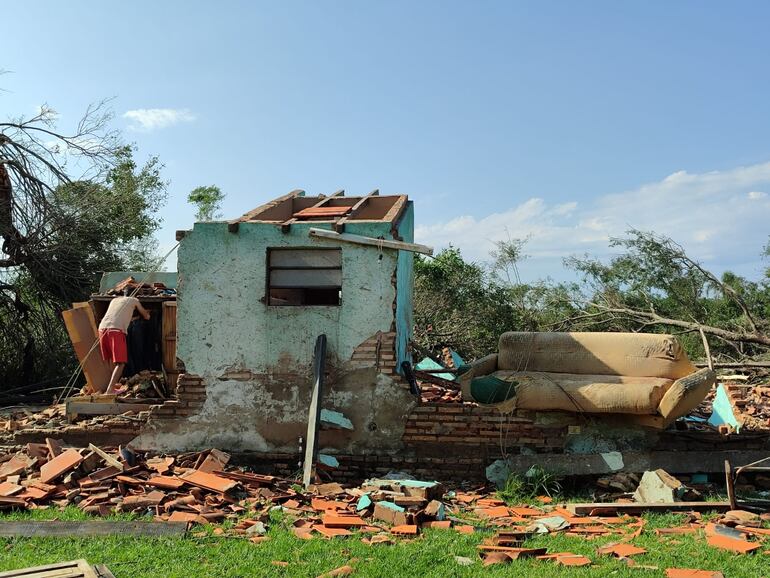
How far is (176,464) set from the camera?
8906 mm

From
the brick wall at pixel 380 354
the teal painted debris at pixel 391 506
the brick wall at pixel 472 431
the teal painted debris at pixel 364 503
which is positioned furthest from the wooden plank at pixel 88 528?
the brick wall at pixel 472 431

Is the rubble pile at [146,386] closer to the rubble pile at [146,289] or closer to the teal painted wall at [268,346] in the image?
the teal painted wall at [268,346]

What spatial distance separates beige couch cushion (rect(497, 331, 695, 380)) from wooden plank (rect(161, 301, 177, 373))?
17.5ft

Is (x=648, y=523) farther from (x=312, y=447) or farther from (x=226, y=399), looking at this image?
(x=226, y=399)

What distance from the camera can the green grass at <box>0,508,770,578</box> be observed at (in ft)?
18.4

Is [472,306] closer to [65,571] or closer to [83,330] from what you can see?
[83,330]

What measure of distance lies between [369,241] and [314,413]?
7.84 ft

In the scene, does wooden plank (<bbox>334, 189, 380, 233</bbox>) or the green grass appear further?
wooden plank (<bbox>334, 189, 380, 233</bbox>)

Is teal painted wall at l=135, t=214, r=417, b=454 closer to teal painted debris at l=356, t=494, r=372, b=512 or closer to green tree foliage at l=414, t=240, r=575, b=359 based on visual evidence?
teal painted debris at l=356, t=494, r=372, b=512

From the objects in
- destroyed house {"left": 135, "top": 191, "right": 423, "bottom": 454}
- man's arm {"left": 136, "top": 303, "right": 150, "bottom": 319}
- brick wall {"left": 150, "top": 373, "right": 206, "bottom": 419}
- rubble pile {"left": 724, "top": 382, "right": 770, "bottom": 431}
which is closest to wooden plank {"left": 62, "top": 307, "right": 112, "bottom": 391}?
man's arm {"left": 136, "top": 303, "right": 150, "bottom": 319}

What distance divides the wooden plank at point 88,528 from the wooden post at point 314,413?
210cm

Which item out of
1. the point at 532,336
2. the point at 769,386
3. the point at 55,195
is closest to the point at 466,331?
the point at 769,386

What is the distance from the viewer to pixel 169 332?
37.8 ft

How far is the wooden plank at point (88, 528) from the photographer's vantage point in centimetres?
645
